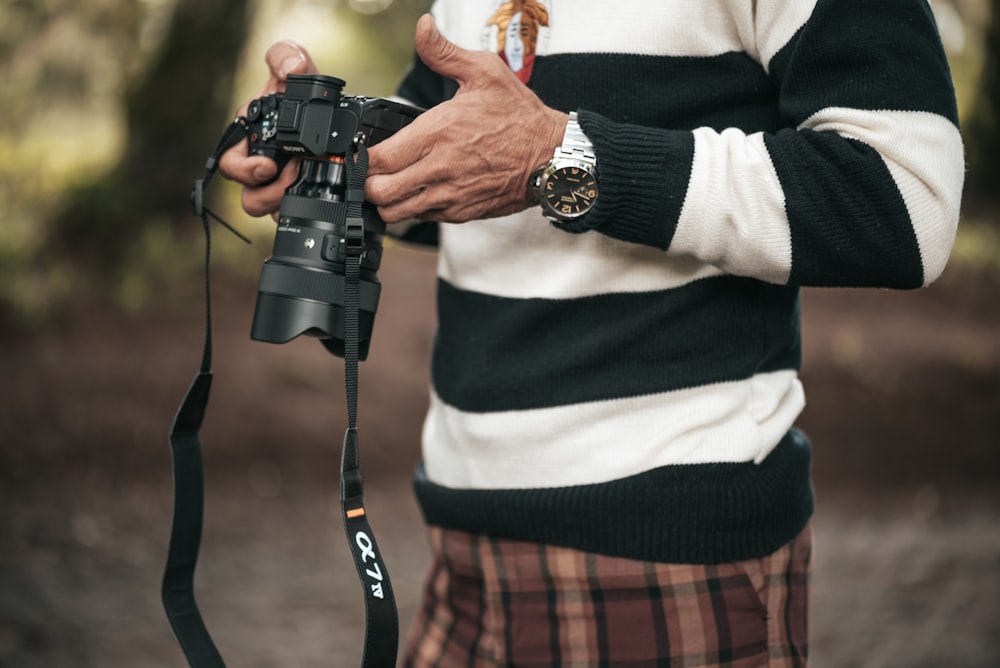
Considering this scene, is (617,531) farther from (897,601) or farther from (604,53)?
(897,601)

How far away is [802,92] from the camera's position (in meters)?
1.14

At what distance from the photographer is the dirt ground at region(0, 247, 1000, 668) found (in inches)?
151

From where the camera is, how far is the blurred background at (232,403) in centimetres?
398

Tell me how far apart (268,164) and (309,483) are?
4022 millimetres

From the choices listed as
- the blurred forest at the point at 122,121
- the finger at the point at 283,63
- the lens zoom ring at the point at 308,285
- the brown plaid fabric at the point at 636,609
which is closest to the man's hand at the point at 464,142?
the lens zoom ring at the point at 308,285

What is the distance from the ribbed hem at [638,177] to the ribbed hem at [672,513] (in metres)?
0.30

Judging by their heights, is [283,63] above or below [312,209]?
above

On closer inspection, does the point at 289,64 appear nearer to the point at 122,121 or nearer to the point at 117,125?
the point at 122,121

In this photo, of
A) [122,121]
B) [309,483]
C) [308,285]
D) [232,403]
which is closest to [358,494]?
[308,285]

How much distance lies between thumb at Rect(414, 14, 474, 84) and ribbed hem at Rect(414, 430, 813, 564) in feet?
1.60

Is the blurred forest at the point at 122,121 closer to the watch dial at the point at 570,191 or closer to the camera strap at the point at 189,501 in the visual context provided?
the camera strap at the point at 189,501

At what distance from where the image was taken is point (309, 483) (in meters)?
5.13

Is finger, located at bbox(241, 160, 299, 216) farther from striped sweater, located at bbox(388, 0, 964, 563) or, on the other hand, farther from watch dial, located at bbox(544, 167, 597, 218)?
watch dial, located at bbox(544, 167, 597, 218)

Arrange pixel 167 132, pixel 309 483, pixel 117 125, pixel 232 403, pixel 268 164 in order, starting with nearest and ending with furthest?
1. pixel 268 164
2. pixel 309 483
3. pixel 232 403
4. pixel 167 132
5. pixel 117 125
